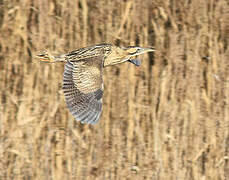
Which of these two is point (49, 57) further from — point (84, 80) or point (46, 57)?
point (84, 80)

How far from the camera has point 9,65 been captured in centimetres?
399

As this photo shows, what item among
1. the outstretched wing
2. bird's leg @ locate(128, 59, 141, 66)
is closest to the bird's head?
bird's leg @ locate(128, 59, 141, 66)

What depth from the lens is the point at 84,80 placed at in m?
3.67

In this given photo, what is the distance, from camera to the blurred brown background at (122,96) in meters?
3.89

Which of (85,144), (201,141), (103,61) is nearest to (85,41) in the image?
(103,61)

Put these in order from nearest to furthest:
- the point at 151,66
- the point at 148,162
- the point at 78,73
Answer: the point at 78,73
the point at 148,162
the point at 151,66

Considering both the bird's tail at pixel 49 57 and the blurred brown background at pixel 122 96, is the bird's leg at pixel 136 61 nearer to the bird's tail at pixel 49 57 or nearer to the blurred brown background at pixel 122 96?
the blurred brown background at pixel 122 96

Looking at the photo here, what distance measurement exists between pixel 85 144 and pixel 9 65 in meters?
0.69

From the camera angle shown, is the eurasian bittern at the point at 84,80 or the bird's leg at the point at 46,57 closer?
the eurasian bittern at the point at 84,80

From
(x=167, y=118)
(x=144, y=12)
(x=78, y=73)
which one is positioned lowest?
(x=167, y=118)

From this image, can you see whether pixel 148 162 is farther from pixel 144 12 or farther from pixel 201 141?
pixel 144 12

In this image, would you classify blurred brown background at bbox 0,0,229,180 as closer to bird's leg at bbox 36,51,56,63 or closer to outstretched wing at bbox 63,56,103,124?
bird's leg at bbox 36,51,56,63

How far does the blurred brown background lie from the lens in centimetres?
389

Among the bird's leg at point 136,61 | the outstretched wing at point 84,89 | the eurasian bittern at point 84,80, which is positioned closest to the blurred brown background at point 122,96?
the bird's leg at point 136,61
